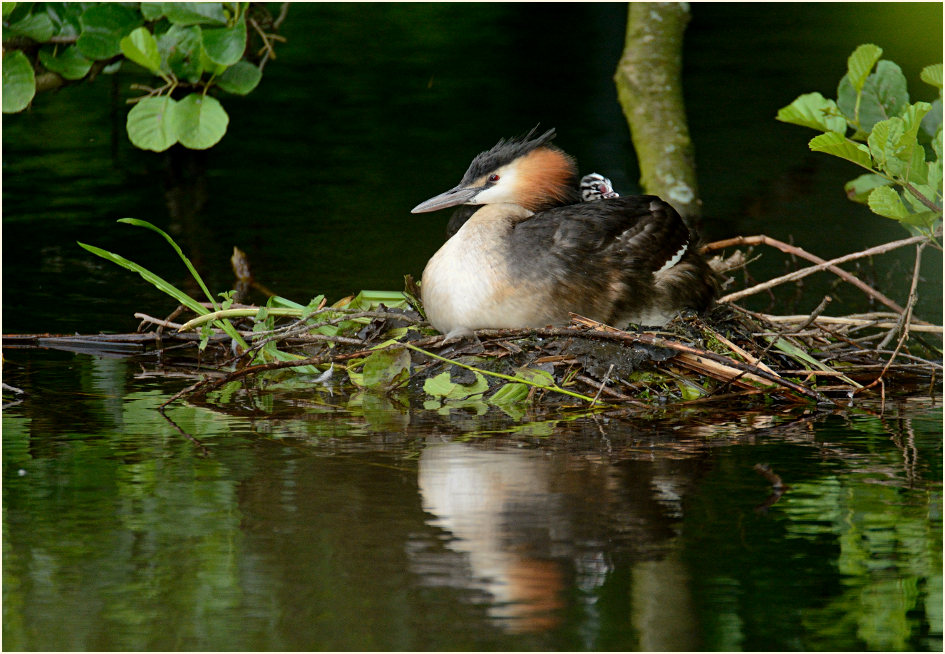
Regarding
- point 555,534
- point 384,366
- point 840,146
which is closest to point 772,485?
point 555,534

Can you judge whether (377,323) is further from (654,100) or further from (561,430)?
(654,100)

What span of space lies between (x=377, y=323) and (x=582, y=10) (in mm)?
9245

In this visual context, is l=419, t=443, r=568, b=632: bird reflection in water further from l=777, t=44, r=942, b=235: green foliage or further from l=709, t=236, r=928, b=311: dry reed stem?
l=709, t=236, r=928, b=311: dry reed stem

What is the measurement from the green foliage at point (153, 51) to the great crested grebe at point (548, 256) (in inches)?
39.5

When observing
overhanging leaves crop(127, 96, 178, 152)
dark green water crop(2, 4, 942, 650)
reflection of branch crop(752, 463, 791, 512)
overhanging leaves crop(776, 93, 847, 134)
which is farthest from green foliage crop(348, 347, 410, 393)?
overhanging leaves crop(776, 93, 847, 134)

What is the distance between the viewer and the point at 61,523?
337cm

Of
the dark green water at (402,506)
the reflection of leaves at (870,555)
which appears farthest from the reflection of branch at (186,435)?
the reflection of leaves at (870,555)

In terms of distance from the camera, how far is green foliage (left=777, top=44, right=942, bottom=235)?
416 cm

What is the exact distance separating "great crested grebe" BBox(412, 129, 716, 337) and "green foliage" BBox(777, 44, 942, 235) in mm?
767

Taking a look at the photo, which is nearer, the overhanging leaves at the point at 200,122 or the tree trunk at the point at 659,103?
the overhanging leaves at the point at 200,122

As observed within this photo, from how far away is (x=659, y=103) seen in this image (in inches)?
300

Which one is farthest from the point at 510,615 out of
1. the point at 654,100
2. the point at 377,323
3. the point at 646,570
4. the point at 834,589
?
the point at 654,100

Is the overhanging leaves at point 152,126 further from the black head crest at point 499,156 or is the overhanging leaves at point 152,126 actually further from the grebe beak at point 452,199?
the black head crest at point 499,156

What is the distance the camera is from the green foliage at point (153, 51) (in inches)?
204
